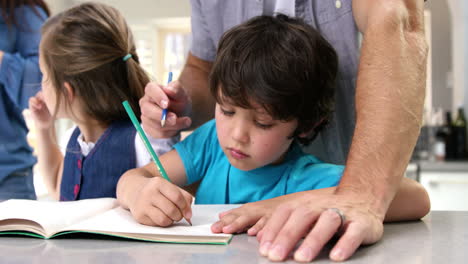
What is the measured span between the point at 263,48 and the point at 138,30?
8.85 ft

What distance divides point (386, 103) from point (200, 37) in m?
0.73

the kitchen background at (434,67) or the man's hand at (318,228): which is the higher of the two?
the man's hand at (318,228)

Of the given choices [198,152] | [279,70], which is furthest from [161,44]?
[279,70]

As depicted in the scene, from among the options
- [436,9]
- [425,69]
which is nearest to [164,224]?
[425,69]

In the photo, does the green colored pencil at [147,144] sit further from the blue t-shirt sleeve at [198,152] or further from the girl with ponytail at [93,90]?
the girl with ponytail at [93,90]

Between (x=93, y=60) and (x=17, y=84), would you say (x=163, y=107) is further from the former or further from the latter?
(x=17, y=84)

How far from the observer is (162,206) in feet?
2.30

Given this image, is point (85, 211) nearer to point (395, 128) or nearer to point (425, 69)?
point (395, 128)

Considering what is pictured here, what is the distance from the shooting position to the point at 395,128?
0.70m

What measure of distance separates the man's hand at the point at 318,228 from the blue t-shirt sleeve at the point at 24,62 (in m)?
1.38

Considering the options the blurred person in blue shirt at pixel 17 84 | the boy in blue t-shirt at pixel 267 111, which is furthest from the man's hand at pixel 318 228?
the blurred person in blue shirt at pixel 17 84

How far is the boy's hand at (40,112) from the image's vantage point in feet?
5.35

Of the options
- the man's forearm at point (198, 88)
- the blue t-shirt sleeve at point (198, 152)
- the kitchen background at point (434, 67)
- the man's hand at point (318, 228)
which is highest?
the man's hand at point (318, 228)

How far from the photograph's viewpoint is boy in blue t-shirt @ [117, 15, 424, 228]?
35.4 inches
